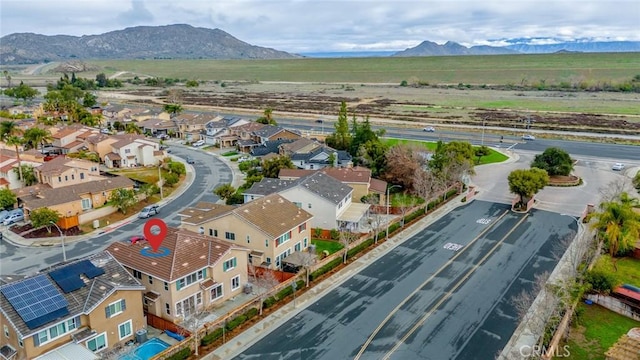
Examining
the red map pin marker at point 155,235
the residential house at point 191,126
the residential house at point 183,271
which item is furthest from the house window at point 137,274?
the residential house at point 191,126

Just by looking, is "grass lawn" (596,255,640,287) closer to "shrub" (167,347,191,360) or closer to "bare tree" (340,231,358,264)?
"bare tree" (340,231,358,264)

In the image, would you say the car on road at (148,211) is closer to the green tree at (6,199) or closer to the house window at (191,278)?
the green tree at (6,199)

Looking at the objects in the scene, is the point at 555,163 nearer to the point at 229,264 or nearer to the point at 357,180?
the point at 357,180

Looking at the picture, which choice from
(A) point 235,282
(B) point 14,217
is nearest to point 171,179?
(B) point 14,217

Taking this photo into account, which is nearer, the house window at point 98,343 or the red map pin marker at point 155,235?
the house window at point 98,343

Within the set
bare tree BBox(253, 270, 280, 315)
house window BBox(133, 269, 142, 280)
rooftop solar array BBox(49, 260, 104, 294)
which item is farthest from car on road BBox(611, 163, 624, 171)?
rooftop solar array BBox(49, 260, 104, 294)
